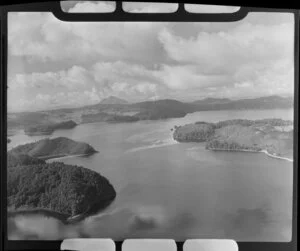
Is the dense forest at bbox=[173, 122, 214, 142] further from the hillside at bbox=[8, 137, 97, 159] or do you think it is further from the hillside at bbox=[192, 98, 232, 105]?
the hillside at bbox=[8, 137, 97, 159]

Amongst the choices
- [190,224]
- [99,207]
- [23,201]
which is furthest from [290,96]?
[23,201]

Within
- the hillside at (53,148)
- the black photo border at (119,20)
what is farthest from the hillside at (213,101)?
the hillside at (53,148)

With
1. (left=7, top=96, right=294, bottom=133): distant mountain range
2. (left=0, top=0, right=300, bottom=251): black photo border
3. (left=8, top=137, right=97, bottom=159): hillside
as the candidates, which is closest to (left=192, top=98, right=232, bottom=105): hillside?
(left=7, top=96, right=294, bottom=133): distant mountain range

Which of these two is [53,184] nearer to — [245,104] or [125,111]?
[125,111]

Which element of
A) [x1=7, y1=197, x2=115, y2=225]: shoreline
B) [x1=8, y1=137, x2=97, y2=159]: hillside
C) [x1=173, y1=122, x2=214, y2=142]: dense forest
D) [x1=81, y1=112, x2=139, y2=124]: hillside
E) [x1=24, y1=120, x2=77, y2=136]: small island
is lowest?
[x1=7, y1=197, x2=115, y2=225]: shoreline

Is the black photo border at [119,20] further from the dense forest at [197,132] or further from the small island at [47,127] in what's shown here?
the dense forest at [197,132]

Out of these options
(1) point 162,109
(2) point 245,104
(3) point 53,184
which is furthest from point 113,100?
(2) point 245,104
